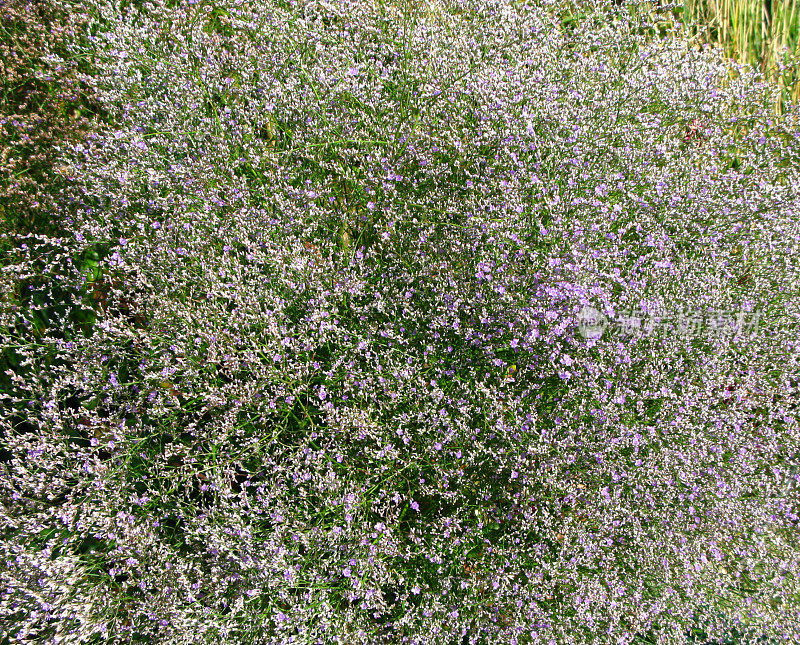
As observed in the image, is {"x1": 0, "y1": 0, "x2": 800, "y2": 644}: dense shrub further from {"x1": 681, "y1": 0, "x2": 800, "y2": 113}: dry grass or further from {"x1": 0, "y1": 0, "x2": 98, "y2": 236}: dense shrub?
{"x1": 681, "y1": 0, "x2": 800, "y2": 113}: dry grass

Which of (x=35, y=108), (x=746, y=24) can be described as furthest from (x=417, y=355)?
(x=746, y=24)

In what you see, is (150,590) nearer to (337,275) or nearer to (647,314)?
(337,275)

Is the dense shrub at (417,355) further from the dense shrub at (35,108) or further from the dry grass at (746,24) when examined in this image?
the dry grass at (746,24)

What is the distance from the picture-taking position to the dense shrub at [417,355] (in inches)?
111

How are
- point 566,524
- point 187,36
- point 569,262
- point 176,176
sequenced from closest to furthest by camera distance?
point 566,524 < point 569,262 < point 176,176 < point 187,36

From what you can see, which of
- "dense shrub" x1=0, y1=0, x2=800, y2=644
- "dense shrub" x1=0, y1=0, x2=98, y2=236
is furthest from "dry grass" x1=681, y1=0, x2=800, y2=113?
"dense shrub" x1=0, y1=0, x2=98, y2=236

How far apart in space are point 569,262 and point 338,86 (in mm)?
1856

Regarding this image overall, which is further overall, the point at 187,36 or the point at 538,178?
the point at 187,36

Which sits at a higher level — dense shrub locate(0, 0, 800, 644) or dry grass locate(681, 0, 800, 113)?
dry grass locate(681, 0, 800, 113)

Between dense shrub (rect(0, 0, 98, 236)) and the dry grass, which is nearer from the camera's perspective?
dense shrub (rect(0, 0, 98, 236))

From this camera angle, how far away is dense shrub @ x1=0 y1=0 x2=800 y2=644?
2832 mm

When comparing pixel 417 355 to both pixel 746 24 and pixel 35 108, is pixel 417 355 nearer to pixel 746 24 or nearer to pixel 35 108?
pixel 35 108

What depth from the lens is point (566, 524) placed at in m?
2.82

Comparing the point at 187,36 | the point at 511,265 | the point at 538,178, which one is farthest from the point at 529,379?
the point at 187,36
